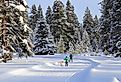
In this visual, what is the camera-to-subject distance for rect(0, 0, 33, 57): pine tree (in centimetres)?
3812

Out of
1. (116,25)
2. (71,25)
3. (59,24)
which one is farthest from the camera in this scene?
(71,25)

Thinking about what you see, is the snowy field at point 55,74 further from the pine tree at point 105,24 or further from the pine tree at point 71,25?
the pine tree at point 71,25

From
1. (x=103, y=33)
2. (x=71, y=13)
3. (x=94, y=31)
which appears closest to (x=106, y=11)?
(x=103, y=33)

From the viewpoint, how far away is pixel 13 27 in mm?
39594

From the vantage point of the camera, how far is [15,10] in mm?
39250

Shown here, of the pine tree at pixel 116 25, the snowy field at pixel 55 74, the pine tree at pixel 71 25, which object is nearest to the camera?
the snowy field at pixel 55 74

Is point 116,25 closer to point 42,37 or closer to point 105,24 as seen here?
point 105,24

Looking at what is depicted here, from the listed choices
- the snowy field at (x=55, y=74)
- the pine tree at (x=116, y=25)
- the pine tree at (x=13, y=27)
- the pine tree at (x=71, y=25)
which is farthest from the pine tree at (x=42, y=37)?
the snowy field at (x=55, y=74)

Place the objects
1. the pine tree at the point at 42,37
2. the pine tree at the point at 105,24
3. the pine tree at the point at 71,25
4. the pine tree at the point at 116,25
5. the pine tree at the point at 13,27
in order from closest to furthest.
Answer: the pine tree at the point at 13,27, the pine tree at the point at 116,25, the pine tree at the point at 105,24, the pine tree at the point at 42,37, the pine tree at the point at 71,25

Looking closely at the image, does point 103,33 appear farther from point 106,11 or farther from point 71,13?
point 71,13

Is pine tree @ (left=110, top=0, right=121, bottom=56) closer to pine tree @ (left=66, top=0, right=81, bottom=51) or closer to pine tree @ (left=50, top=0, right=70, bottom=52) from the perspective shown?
pine tree @ (left=66, top=0, right=81, bottom=51)

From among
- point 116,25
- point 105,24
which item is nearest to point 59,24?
point 105,24

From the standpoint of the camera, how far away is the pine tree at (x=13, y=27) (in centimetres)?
3812

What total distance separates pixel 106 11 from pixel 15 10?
100ft
